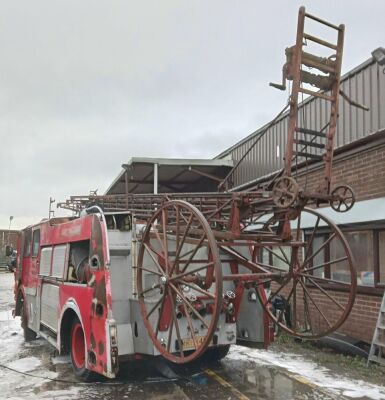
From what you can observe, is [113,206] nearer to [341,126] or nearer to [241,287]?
[241,287]

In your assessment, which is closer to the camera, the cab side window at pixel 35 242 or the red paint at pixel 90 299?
the red paint at pixel 90 299

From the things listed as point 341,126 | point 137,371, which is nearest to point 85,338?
point 137,371

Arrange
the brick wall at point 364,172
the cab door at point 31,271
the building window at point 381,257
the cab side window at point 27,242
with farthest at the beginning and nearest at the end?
1. the cab side window at point 27,242
2. the cab door at point 31,271
3. the building window at point 381,257
4. the brick wall at point 364,172

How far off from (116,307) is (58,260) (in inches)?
70.8

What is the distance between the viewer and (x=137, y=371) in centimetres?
723

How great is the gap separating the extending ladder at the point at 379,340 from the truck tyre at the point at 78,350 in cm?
Answer: 431

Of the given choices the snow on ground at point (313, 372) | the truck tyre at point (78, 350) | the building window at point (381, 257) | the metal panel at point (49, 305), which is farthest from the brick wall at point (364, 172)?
the metal panel at point (49, 305)

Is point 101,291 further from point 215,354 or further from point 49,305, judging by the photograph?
point 215,354

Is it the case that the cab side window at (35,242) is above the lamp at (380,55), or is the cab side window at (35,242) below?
below

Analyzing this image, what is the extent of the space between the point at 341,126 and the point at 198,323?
16.9ft

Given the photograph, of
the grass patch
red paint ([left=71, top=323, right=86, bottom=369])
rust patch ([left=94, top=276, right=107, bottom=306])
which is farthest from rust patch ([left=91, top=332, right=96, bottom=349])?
the grass patch

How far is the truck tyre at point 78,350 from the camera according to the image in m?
6.72

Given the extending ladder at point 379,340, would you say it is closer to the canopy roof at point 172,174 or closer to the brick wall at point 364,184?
the brick wall at point 364,184

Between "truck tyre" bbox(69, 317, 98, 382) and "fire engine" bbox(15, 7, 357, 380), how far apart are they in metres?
0.02
